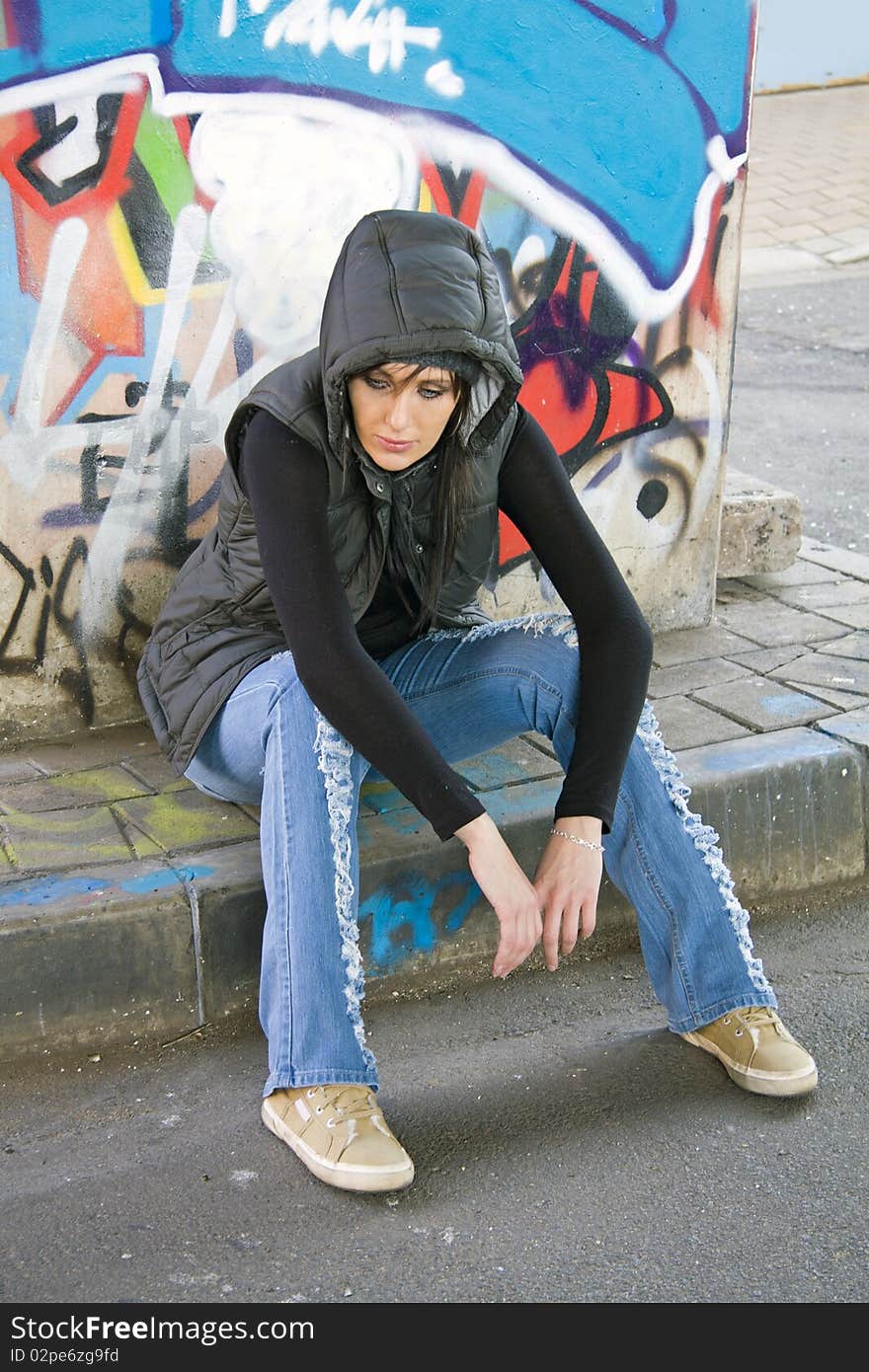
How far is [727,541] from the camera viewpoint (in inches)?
184

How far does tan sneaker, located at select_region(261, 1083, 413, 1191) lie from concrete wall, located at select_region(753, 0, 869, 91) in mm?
13695

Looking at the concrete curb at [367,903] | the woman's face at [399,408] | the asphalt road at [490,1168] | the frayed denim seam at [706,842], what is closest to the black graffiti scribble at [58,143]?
the woman's face at [399,408]

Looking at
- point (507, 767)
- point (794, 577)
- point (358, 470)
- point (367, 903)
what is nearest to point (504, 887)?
point (367, 903)

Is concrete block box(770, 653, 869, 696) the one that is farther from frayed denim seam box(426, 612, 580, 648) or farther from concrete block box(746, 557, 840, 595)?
frayed denim seam box(426, 612, 580, 648)

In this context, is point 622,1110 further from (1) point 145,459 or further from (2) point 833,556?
(2) point 833,556

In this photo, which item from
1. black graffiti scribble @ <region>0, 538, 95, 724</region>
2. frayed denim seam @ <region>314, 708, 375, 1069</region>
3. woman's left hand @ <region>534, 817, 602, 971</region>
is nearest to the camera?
frayed denim seam @ <region>314, 708, 375, 1069</region>

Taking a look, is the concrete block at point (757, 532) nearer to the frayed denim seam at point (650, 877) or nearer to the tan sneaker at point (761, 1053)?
the frayed denim seam at point (650, 877)

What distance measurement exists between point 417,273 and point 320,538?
0.48 meters

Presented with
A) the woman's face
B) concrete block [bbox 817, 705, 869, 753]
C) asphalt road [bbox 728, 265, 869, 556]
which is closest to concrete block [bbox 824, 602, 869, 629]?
concrete block [bbox 817, 705, 869, 753]

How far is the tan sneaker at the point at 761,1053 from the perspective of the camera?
275 centimetres

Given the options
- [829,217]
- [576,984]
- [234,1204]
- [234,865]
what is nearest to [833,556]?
[576,984]

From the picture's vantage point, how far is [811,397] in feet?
25.1

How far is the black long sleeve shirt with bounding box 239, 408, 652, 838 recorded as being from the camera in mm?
2605

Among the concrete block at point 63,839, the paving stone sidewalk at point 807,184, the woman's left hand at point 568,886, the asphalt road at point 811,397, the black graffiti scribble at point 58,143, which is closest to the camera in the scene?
the woman's left hand at point 568,886
